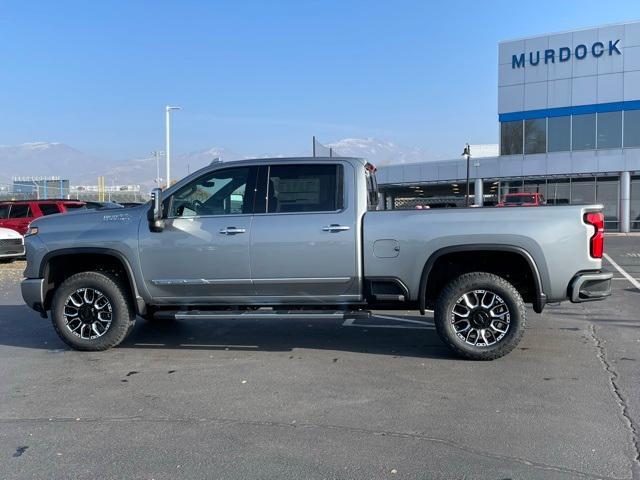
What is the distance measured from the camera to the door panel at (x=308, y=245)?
588 cm

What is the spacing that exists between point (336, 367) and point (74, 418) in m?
2.42

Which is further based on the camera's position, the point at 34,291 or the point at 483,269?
the point at 34,291

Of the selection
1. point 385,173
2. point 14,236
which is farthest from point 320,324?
point 385,173

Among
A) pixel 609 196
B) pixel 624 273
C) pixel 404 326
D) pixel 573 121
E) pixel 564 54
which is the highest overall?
pixel 564 54

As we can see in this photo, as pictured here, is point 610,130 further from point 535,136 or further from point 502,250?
point 502,250

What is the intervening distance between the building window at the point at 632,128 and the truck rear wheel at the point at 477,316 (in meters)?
28.6

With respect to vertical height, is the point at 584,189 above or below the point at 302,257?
above

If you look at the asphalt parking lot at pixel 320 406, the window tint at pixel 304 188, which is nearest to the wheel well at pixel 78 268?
the asphalt parking lot at pixel 320 406

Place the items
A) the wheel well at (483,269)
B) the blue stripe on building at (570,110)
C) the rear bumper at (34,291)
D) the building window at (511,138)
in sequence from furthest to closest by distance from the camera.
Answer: the building window at (511,138)
the blue stripe on building at (570,110)
the rear bumper at (34,291)
the wheel well at (483,269)

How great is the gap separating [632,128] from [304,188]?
29.3 m

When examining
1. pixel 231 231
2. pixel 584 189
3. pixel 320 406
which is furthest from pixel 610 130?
pixel 320 406

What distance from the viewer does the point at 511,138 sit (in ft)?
108

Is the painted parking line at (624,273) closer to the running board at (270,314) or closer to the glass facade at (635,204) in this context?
the running board at (270,314)

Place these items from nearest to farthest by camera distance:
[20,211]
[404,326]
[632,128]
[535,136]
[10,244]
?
[404,326], [10,244], [20,211], [632,128], [535,136]
